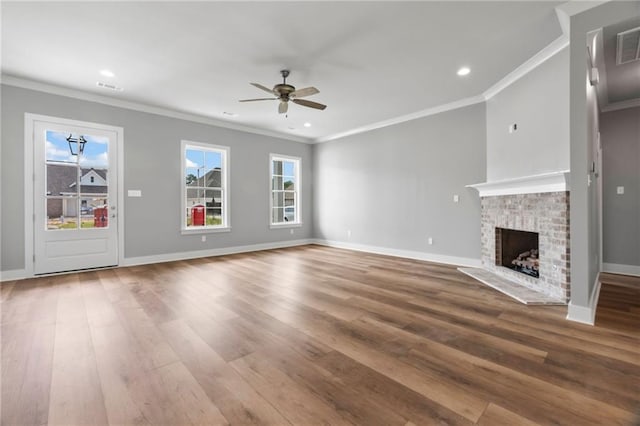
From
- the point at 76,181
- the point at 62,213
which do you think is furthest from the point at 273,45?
the point at 62,213

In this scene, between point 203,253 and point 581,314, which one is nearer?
point 581,314

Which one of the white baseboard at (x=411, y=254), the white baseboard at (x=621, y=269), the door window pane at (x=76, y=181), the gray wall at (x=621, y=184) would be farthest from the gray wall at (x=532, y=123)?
the door window pane at (x=76, y=181)

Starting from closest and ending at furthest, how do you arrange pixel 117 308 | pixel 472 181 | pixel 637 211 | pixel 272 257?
1. pixel 117 308
2. pixel 637 211
3. pixel 472 181
4. pixel 272 257

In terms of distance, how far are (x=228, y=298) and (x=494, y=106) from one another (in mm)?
4955

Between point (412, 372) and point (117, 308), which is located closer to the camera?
point (412, 372)

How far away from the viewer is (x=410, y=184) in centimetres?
573

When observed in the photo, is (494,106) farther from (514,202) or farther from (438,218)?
(438,218)

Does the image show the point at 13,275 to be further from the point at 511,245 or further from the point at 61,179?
the point at 511,245

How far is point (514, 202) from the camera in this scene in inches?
151

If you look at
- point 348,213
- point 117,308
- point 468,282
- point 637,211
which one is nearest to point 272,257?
point 348,213

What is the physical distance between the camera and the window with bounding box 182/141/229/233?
5.82m

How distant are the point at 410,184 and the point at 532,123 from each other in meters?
2.36

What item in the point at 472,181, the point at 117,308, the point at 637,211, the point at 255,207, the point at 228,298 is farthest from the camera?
the point at 255,207

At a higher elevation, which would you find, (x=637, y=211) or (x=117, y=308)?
(x=637, y=211)
